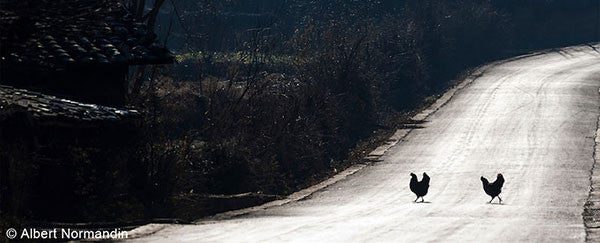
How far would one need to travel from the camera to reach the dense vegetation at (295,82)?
80.2 feet

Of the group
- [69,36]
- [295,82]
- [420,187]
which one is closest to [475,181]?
[420,187]

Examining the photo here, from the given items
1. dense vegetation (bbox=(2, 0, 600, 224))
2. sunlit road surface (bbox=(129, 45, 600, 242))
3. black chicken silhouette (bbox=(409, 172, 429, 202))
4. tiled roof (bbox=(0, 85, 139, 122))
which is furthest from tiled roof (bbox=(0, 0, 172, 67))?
black chicken silhouette (bbox=(409, 172, 429, 202))

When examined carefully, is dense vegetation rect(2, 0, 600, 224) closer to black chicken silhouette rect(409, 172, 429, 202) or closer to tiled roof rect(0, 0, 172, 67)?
tiled roof rect(0, 0, 172, 67)

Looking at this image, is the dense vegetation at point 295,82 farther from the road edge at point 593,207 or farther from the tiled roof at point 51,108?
the road edge at point 593,207

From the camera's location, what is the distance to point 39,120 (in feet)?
53.9

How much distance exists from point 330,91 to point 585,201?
59.8ft

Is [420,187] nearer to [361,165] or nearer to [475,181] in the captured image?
[475,181]

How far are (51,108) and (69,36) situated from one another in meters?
3.67

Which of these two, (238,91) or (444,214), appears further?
(238,91)

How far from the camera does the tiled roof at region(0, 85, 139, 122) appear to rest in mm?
16484

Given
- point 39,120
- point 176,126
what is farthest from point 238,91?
point 39,120

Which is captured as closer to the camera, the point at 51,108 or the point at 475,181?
the point at 51,108

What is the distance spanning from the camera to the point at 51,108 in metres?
17.2

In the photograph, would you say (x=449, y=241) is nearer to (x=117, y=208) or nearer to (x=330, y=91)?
(x=117, y=208)
